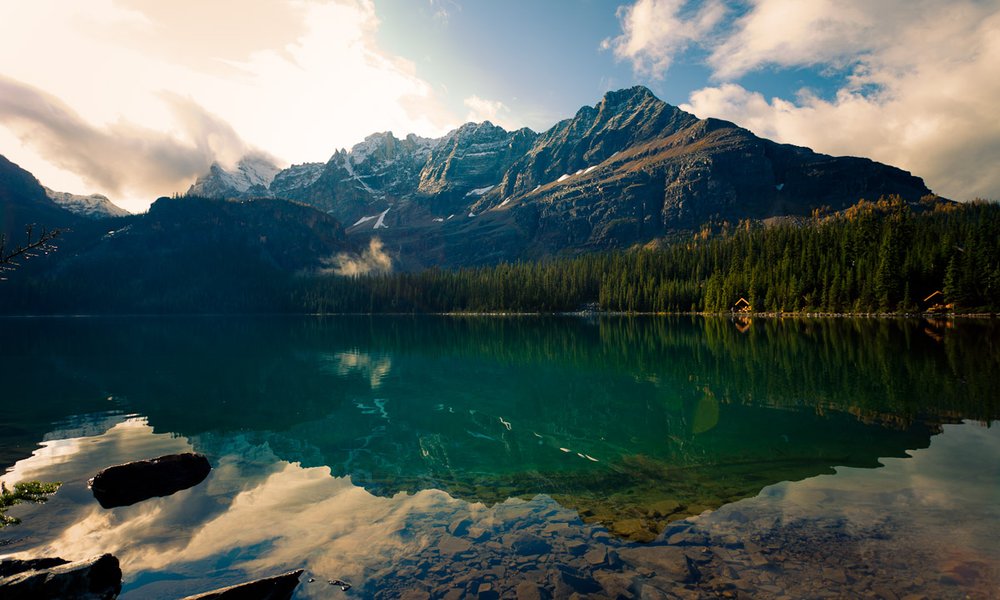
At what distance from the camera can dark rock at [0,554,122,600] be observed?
9.72 meters

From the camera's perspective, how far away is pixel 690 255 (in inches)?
7254

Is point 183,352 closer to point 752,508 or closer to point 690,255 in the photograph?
point 752,508

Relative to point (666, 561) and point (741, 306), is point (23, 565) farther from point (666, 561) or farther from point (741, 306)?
point (741, 306)

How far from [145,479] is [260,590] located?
1184 centimetres

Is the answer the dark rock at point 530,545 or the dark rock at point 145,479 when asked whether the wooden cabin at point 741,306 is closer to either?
the dark rock at point 530,545

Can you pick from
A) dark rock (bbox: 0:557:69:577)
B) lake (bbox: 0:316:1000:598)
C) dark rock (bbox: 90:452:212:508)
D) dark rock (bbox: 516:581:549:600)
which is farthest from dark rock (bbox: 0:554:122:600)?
dark rock (bbox: 516:581:549:600)

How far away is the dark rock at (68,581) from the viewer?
9.72 metres

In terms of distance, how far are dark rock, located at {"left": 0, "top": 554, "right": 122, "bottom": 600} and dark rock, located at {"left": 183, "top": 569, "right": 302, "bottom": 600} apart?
8.62 feet

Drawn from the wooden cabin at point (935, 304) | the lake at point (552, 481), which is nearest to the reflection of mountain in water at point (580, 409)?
the lake at point (552, 481)

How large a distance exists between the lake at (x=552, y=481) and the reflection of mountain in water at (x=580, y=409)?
8.3 inches

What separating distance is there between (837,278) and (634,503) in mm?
120548

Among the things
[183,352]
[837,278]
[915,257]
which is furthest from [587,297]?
[183,352]

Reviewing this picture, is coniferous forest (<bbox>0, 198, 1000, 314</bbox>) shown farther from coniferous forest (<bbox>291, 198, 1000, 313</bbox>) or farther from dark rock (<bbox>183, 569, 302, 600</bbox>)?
dark rock (<bbox>183, 569, 302, 600</bbox>)

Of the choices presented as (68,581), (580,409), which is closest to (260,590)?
(68,581)
